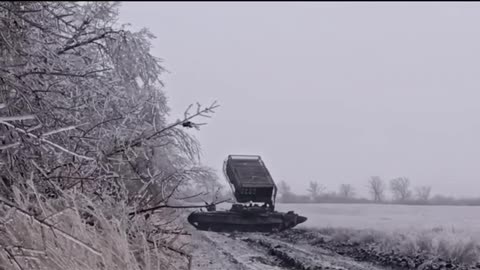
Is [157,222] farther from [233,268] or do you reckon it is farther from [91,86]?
[233,268]

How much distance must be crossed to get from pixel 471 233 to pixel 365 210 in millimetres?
5357

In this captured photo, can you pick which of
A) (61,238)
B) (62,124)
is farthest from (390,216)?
(61,238)

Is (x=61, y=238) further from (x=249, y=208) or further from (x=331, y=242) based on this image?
(x=249, y=208)

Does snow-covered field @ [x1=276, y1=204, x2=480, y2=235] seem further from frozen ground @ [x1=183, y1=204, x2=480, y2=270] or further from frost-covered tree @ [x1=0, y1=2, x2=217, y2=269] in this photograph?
frost-covered tree @ [x1=0, y1=2, x2=217, y2=269]

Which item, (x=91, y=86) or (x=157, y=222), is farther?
(x=91, y=86)

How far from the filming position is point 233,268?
12211 mm

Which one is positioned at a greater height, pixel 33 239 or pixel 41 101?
pixel 41 101

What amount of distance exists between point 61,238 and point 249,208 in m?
17.1

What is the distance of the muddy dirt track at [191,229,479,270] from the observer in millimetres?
12703

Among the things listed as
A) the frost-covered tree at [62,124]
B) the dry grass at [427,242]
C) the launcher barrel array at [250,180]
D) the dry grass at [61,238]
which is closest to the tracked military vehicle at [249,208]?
the launcher barrel array at [250,180]

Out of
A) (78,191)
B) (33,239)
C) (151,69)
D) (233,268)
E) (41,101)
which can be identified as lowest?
(233,268)

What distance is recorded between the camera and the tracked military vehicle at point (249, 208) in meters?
21.3

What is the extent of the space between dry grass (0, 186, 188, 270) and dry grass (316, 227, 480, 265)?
9242 millimetres

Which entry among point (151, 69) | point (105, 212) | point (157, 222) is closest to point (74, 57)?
point (157, 222)
